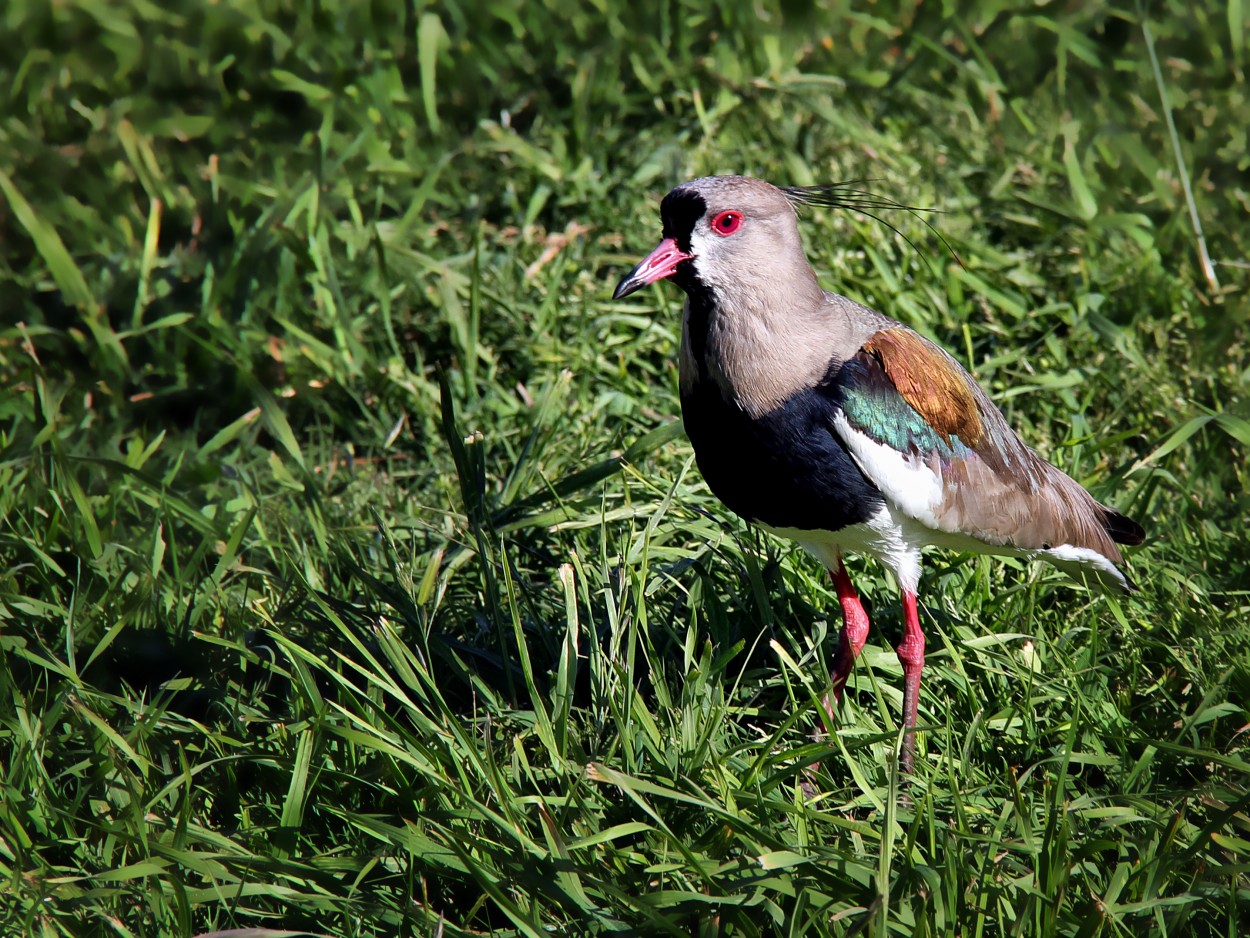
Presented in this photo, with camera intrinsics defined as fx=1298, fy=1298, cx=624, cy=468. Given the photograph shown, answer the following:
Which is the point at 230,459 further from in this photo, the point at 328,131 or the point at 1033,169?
the point at 1033,169

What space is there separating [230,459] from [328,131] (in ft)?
4.92

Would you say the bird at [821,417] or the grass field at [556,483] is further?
the bird at [821,417]

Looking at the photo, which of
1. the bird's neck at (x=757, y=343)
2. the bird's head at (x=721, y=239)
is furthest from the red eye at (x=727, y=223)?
the bird's neck at (x=757, y=343)

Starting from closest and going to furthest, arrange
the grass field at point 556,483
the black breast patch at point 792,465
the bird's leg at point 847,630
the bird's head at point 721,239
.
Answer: the grass field at point 556,483 < the black breast patch at point 792,465 < the bird's head at point 721,239 < the bird's leg at point 847,630

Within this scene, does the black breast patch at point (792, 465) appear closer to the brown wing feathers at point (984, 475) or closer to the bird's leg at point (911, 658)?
the brown wing feathers at point (984, 475)

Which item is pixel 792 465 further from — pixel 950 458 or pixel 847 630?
pixel 847 630

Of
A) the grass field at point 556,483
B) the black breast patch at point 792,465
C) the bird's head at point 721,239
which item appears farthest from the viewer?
the bird's head at point 721,239

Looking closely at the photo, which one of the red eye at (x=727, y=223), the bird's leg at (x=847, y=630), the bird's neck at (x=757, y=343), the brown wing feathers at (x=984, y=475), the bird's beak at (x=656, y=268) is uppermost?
the red eye at (x=727, y=223)

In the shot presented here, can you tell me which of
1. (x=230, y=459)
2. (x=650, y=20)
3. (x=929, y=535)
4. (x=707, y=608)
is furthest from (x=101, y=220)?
(x=929, y=535)

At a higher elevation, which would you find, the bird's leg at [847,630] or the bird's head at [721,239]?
the bird's head at [721,239]

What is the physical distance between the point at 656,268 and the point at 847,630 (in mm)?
1110

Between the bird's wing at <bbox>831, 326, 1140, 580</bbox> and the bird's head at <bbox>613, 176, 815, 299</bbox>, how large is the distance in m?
0.34

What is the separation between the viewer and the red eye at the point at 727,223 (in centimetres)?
326

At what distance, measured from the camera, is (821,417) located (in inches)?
125
